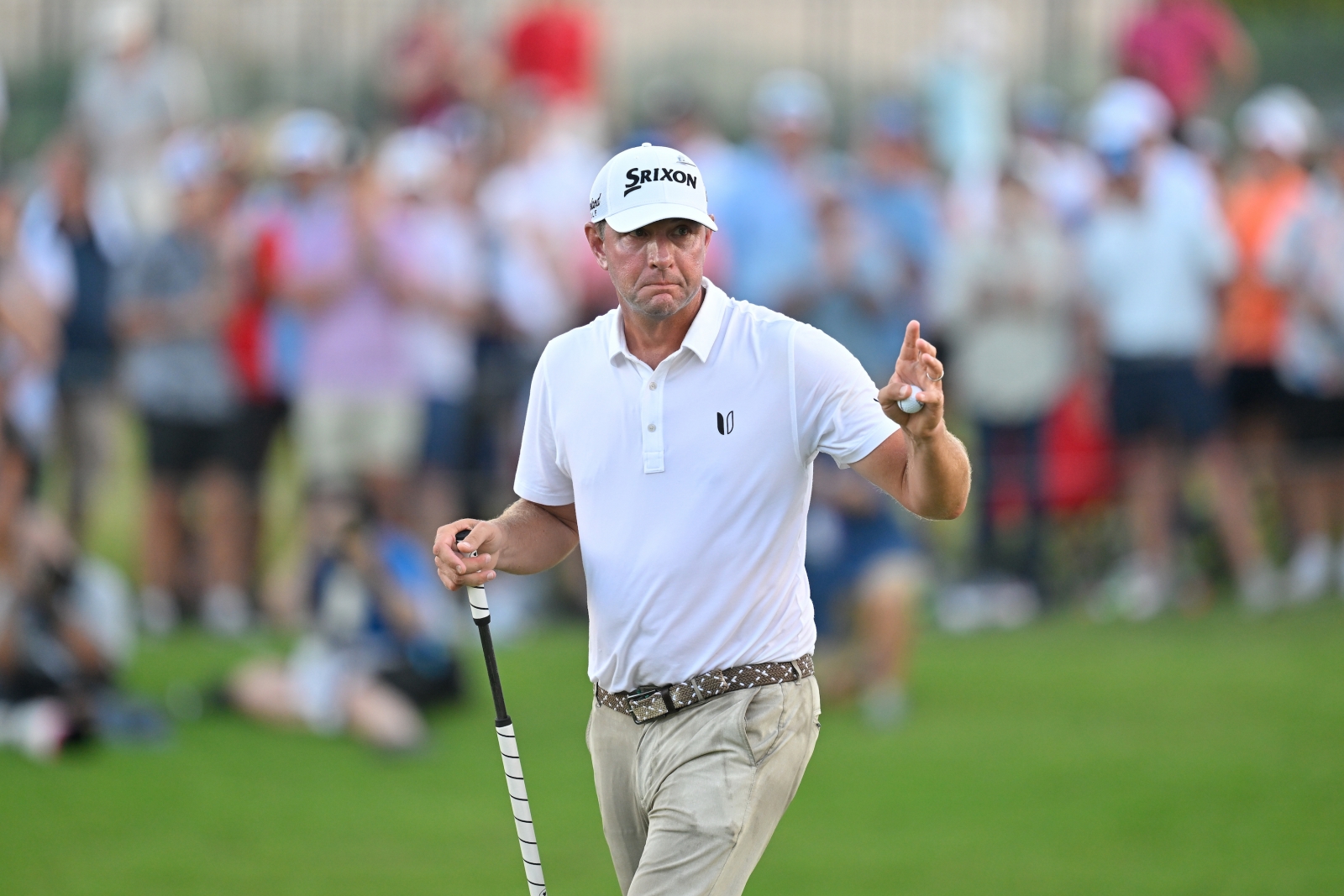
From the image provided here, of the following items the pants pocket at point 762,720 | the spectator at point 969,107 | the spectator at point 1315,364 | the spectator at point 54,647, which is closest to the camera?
the pants pocket at point 762,720

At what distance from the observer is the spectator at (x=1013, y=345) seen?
12289 mm

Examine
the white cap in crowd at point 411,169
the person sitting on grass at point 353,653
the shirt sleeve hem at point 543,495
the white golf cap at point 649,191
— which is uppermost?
the white cap in crowd at point 411,169

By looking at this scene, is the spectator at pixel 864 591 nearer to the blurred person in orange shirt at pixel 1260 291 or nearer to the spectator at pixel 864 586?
the spectator at pixel 864 586

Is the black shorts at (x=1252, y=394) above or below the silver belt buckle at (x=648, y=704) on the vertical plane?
above

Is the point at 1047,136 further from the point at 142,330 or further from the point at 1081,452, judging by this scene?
the point at 142,330

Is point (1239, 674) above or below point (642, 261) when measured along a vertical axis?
below

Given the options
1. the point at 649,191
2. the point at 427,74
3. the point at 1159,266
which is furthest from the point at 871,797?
the point at 427,74

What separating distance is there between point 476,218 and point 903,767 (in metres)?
5.33

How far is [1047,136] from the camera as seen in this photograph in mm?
14945

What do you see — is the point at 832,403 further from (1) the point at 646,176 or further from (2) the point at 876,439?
(1) the point at 646,176

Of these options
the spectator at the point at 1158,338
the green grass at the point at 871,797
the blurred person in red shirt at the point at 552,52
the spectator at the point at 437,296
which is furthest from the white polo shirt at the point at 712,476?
the blurred person in red shirt at the point at 552,52

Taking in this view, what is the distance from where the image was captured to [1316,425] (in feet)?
41.6

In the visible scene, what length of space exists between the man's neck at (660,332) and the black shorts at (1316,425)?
8906 mm

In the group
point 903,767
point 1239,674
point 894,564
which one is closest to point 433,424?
point 894,564
